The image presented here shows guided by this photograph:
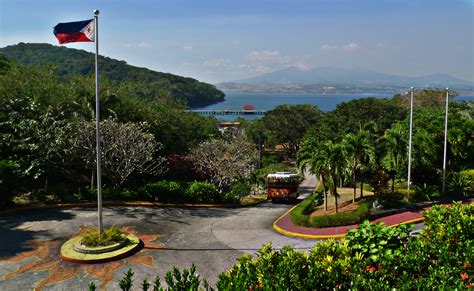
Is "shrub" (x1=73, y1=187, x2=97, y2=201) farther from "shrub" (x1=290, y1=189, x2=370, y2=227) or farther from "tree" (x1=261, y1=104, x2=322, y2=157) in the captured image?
"tree" (x1=261, y1=104, x2=322, y2=157)

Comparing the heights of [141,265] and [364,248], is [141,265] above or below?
below

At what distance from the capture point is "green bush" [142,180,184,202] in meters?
24.1

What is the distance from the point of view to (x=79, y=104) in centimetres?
2745

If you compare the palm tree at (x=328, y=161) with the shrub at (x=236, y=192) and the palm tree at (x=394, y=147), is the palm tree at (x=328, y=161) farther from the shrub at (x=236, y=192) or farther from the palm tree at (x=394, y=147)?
the shrub at (x=236, y=192)

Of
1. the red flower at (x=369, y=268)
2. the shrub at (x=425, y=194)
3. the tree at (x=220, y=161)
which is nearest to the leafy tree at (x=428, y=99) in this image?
the tree at (x=220, y=161)

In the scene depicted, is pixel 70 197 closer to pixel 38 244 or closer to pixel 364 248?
pixel 38 244

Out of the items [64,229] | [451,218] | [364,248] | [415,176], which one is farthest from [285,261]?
[415,176]

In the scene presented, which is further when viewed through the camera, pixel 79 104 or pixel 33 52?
pixel 33 52

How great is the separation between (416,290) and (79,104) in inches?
987

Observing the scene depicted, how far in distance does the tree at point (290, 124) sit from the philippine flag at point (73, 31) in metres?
53.3

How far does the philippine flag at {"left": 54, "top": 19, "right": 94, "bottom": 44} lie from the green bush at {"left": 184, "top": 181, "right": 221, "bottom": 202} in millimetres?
12486

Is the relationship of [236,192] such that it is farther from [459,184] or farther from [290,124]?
[290,124]

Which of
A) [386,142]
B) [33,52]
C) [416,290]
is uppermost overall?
[33,52]

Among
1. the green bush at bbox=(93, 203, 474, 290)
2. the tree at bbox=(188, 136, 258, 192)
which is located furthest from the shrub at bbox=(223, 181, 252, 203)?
the green bush at bbox=(93, 203, 474, 290)
